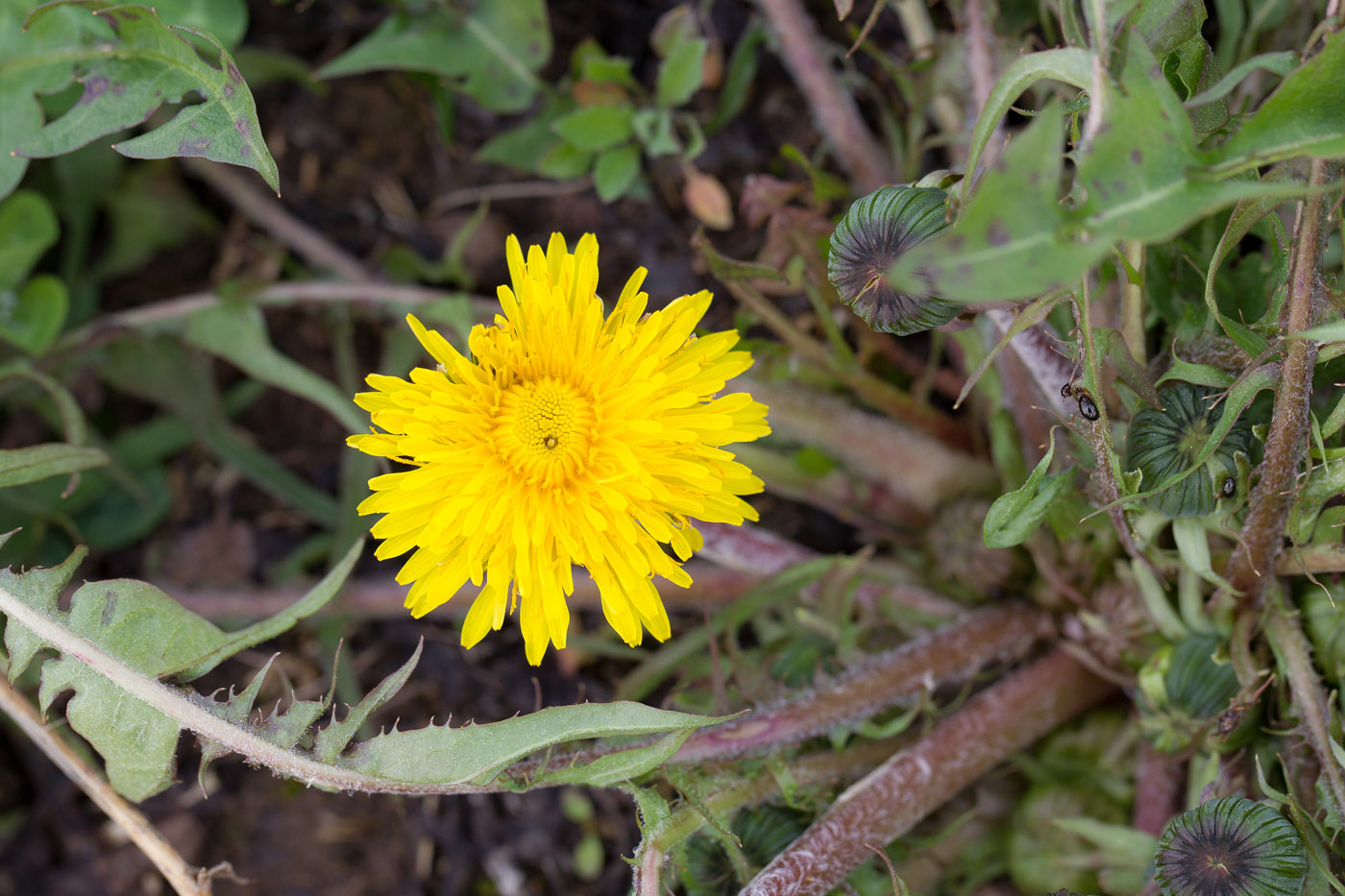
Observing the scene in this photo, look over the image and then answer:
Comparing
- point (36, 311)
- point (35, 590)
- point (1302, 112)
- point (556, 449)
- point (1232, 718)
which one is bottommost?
point (36, 311)

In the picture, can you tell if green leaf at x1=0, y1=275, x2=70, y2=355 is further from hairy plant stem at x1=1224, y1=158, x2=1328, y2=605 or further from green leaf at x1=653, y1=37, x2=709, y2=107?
hairy plant stem at x1=1224, y1=158, x2=1328, y2=605

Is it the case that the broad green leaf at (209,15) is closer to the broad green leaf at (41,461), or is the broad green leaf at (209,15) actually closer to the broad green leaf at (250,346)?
the broad green leaf at (250,346)

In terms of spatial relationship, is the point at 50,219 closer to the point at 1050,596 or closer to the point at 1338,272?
the point at 1050,596

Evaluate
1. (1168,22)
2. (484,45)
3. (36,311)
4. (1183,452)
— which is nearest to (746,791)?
(1183,452)

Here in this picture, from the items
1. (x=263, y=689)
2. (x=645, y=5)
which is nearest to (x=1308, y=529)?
(x=645, y=5)

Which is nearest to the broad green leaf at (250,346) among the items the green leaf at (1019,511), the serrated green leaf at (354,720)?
the serrated green leaf at (354,720)

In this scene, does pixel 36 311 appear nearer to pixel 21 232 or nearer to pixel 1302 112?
pixel 21 232

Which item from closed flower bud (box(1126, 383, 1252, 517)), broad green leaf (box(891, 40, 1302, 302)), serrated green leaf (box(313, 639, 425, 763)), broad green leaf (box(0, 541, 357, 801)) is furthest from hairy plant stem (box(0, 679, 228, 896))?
closed flower bud (box(1126, 383, 1252, 517))
